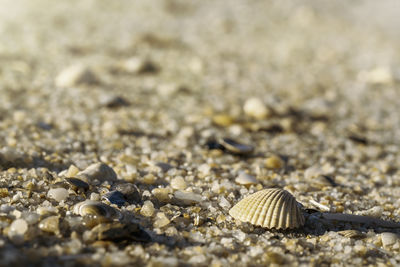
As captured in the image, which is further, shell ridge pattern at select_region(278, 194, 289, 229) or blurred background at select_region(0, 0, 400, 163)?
blurred background at select_region(0, 0, 400, 163)

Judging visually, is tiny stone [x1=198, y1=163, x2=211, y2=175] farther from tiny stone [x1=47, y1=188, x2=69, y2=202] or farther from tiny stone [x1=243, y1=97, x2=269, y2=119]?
tiny stone [x1=243, y1=97, x2=269, y2=119]

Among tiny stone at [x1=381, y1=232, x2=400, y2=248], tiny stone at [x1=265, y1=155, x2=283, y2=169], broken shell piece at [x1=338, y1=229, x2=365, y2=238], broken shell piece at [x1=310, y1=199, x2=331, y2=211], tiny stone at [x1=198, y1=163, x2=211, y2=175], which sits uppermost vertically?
tiny stone at [x1=265, y1=155, x2=283, y2=169]

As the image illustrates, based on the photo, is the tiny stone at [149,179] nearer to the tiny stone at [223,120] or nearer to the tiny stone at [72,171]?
the tiny stone at [72,171]

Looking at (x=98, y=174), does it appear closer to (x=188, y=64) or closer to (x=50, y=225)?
(x=50, y=225)

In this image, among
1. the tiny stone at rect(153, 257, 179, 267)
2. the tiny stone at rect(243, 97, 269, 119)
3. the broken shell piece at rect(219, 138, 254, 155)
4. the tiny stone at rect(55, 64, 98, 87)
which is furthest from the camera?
the tiny stone at rect(55, 64, 98, 87)

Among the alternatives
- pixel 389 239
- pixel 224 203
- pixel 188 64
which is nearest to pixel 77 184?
pixel 224 203

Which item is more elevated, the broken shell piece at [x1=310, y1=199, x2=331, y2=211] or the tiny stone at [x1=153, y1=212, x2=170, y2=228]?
the broken shell piece at [x1=310, y1=199, x2=331, y2=211]

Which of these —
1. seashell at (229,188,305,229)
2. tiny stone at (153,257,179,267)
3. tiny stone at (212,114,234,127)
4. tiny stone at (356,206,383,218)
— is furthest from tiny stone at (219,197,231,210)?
tiny stone at (212,114,234,127)

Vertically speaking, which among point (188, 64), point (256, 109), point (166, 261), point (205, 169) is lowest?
point (166, 261)
